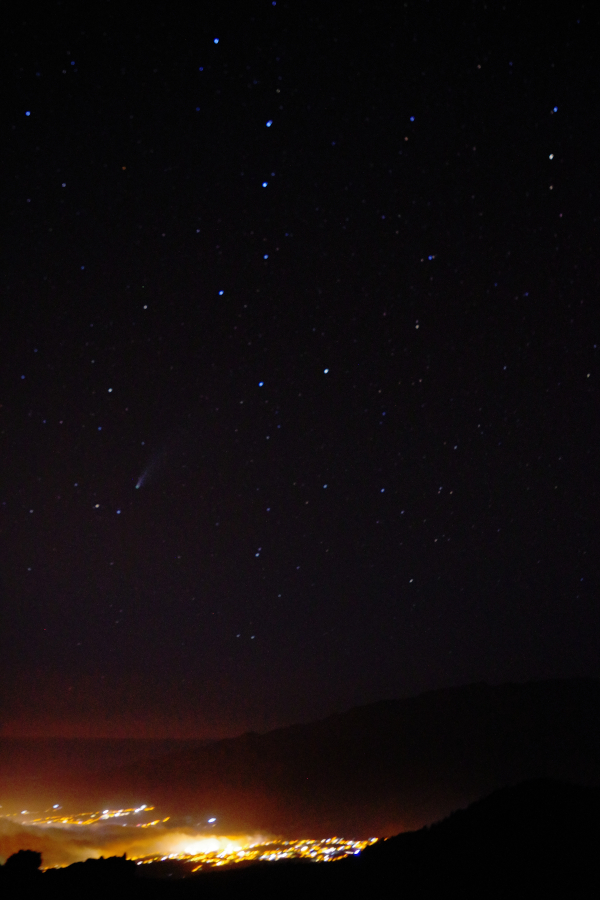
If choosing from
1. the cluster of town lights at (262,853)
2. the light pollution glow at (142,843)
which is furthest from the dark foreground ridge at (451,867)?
the light pollution glow at (142,843)

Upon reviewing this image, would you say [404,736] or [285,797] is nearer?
[285,797]

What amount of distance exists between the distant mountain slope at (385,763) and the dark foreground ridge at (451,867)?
254 feet

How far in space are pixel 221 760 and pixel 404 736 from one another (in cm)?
4087

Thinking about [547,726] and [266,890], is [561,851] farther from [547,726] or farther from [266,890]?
[547,726]

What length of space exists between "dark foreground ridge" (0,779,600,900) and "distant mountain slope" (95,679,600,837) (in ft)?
254

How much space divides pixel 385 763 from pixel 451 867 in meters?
110

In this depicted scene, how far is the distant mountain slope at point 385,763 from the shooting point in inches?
3777

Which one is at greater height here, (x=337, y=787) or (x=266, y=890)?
(x=266, y=890)

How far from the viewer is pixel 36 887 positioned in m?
16.3

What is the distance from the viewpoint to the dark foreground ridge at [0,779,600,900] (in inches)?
525

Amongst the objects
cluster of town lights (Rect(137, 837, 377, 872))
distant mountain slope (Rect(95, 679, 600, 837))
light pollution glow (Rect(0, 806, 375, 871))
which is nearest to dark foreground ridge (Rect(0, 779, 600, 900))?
cluster of town lights (Rect(137, 837, 377, 872))

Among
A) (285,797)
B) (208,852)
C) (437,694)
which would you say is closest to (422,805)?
(285,797)

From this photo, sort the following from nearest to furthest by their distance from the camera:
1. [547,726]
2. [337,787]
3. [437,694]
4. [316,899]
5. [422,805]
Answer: [316,899] < [422,805] < [337,787] < [547,726] < [437,694]

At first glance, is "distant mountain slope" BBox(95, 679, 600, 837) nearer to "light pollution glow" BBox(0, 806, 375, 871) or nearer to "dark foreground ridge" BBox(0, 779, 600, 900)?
"light pollution glow" BBox(0, 806, 375, 871)
